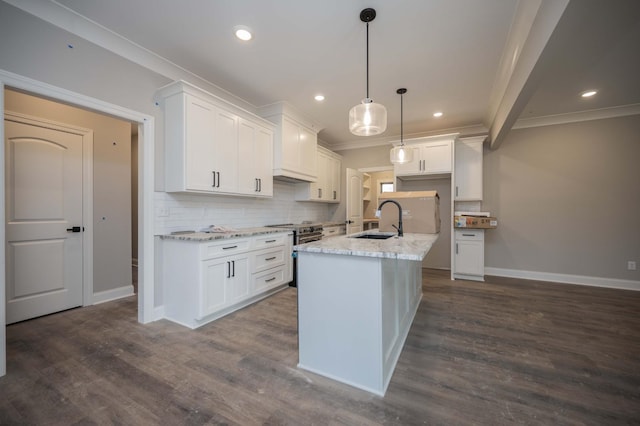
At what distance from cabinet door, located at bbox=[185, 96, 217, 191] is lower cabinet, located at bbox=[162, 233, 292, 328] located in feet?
2.22

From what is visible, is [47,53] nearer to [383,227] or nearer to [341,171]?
[383,227]

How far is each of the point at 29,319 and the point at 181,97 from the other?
9.36 feet

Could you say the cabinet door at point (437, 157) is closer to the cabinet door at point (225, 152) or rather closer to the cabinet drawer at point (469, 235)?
the cabinet drawer at point (469, 235)

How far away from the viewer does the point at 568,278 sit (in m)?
4.11

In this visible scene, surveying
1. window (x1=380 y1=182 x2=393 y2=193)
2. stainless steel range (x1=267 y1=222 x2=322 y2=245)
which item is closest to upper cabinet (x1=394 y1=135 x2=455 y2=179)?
stainless steel range (x1=267 y1=222 x2=322 y2=245)

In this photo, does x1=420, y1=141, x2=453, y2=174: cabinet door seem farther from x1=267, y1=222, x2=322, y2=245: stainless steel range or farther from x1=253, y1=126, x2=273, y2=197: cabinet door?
x1=253, y1=126, x2=273, y2=197: cabinet door

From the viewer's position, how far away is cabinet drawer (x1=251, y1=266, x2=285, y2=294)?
3.15m

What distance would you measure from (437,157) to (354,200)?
5.82 feet

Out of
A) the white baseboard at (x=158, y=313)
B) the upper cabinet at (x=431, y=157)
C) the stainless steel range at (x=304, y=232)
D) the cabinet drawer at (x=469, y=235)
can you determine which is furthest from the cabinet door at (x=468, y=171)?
the white baseboard at (x=158, y=313)

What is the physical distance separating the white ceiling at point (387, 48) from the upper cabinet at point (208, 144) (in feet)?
1.36

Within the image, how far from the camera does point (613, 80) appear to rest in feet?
10.0

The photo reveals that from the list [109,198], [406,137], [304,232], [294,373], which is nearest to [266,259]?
[304,232]

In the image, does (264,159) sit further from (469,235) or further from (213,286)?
(469,235)

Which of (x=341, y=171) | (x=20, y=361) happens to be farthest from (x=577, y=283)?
(x=20, y=361)
